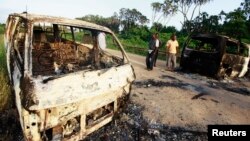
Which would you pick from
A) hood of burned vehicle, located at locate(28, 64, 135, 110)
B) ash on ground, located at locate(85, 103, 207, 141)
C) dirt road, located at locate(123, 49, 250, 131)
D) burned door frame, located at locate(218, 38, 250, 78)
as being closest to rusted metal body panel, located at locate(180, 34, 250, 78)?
burned door frame, located at locate(218, 38, 250, 78)

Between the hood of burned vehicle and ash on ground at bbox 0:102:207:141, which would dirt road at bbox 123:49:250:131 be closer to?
ash on ground at bbox 0:102:207:141

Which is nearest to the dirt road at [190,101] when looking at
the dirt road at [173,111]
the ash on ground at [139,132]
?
the dirt road at [173,111]

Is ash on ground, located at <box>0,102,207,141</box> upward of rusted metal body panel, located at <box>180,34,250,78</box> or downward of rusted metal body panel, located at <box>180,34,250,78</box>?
downward

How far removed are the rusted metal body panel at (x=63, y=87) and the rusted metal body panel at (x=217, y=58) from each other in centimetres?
548

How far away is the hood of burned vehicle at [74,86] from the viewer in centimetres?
304

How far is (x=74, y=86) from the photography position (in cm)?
340

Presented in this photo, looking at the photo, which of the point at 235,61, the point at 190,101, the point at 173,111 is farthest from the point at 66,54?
the point at 235,61

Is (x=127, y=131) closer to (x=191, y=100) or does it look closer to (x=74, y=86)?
(x=74, y=86)

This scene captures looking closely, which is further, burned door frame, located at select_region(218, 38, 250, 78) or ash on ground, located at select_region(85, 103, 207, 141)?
burned door frame, located at select_region(218, 38, 250, 78)

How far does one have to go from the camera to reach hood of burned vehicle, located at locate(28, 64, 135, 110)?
3045 mm

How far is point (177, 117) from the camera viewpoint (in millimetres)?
5258

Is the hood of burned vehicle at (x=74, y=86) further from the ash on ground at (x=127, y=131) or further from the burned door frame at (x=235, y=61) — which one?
the burned door frame at (x=235, y=61)

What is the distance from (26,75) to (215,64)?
778cm

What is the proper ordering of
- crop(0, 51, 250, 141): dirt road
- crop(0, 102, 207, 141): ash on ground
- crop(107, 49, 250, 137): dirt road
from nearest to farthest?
crop(0, 102, 207, 141): ash on ground
crop(0, 51, 250, 141): dirt road
crop(107, 49, 250, 137): dirt road
